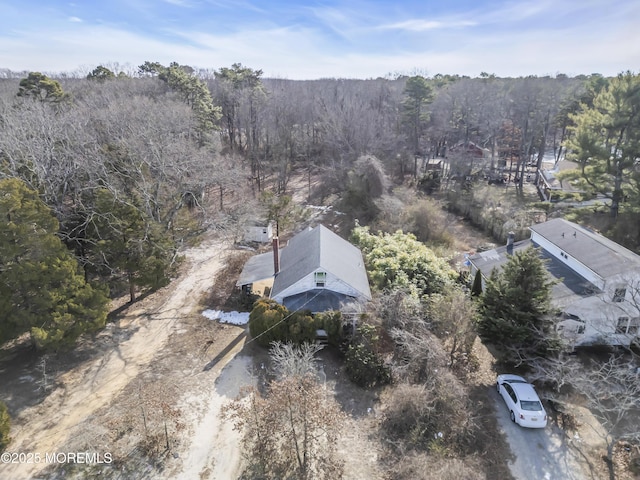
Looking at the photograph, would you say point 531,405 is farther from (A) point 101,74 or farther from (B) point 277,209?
(A) point 101,74

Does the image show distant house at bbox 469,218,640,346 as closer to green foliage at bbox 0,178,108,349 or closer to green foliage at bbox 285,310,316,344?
green foliage at bbox 285,310,316,344

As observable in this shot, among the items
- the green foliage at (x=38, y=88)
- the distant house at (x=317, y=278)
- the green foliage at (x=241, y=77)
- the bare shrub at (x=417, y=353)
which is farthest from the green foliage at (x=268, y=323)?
the green foliage at (x=241, y=77)

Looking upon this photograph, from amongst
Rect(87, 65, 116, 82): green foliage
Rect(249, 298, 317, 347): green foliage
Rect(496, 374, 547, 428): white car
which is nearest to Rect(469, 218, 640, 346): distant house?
Rect(496, 374, 547, 428): white car

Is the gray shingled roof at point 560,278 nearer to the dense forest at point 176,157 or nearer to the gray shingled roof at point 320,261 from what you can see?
the gray shingled roof at point 320,261

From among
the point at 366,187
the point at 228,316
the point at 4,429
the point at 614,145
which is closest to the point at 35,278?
the point at 4,429

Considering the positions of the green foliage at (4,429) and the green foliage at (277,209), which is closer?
the green foliage at (4,429)

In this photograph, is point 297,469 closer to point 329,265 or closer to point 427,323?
point 427,323

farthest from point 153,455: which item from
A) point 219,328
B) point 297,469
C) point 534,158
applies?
point 534,158
